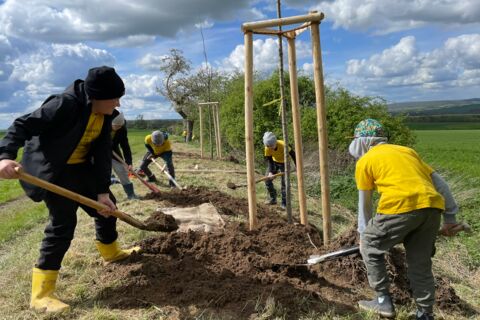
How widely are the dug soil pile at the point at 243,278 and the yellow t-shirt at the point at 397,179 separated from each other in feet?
3.53

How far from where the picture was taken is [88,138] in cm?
383

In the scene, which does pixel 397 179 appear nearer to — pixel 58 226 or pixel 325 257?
pixel 325 257

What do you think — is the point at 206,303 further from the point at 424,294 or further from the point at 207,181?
the point at 207,181

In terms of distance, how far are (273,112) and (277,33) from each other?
941 cm

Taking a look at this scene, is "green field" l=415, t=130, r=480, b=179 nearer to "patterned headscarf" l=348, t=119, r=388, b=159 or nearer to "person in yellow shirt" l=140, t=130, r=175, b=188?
"person in yellow shirt" l=140, t=130, r=175, b=188

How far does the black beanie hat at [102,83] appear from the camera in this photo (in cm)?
348

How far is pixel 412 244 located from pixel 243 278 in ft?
5.30

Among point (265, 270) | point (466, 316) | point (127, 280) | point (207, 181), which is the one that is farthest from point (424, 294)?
→ point (207, 181)

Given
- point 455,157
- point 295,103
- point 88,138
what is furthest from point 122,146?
point 455,157

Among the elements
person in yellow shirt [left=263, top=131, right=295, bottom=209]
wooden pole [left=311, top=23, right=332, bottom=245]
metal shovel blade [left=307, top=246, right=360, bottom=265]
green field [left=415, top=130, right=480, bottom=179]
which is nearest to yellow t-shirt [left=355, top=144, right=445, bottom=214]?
metal shovel blade [left=307, top=246, right=360, bottom=265]

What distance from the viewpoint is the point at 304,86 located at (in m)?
14.6

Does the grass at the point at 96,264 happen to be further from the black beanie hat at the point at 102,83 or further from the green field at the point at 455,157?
the green field at the point at 455,157

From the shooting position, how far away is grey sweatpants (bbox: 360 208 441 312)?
327 cm

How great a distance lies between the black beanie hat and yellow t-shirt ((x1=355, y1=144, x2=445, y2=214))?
86.2 inches
